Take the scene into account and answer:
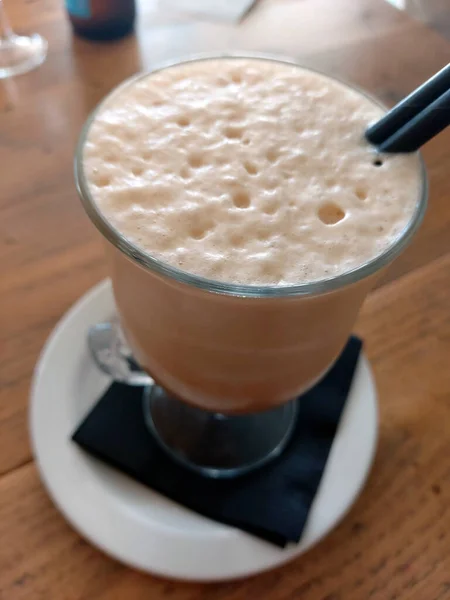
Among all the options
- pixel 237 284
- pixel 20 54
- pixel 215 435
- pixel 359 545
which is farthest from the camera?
pixel 20 54

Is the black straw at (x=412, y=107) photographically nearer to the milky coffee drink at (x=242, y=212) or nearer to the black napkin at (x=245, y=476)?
the milky coffee drink at (x=242, y=212)

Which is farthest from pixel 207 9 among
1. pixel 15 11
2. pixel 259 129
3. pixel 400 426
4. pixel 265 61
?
pixel 400 426

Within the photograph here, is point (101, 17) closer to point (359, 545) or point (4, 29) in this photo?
point (4, 29)

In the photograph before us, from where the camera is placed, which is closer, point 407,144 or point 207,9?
point 407,144

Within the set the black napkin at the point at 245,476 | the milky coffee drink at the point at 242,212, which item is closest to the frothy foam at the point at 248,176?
the milky coffee drink at the point at 242,212

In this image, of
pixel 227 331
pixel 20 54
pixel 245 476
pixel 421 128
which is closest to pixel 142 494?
pixel 245 476

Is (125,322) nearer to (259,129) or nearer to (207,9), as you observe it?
(259,129)

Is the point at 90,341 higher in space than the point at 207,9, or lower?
lower
